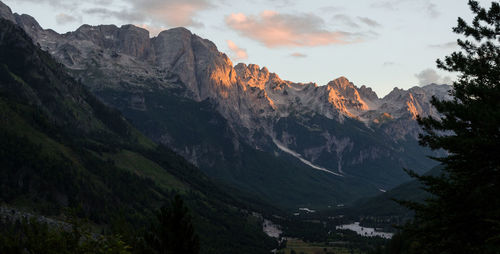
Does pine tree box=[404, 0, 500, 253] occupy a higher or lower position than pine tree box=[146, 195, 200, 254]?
higher

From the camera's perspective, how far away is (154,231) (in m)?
59.0

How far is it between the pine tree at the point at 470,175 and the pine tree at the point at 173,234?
2650 cm

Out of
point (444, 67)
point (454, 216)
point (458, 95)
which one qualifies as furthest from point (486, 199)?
point (444, 67)

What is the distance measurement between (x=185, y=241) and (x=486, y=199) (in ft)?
113

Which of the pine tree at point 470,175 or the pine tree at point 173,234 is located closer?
the pine tree at point 470,175

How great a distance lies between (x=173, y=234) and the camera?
58.6m

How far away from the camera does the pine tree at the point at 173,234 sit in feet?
191

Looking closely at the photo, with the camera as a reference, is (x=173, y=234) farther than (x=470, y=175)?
Yes

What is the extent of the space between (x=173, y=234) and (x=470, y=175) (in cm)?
3413

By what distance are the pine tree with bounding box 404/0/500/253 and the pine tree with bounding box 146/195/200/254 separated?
1043 inches

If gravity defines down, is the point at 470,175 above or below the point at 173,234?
above

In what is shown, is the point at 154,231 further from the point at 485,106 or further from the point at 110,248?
the point at 485,106

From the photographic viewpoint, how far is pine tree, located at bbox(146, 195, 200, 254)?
58281 millimetres

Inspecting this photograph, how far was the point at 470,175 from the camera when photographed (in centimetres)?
4197
